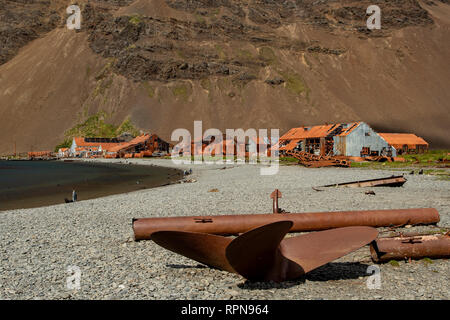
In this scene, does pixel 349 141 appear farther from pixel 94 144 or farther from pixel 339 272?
pixel 94 144

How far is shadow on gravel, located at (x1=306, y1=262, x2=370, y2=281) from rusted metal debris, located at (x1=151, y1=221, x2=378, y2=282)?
469 mm

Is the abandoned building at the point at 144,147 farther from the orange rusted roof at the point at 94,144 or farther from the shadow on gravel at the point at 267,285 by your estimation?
the shadow on gravel at the point at 267,285

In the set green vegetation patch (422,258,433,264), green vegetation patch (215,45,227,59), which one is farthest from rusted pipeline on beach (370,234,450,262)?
green vegetation patch (215,45,227,59)

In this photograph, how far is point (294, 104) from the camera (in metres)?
124

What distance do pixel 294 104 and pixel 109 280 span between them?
403 ft

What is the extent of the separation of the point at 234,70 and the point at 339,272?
132509 mm

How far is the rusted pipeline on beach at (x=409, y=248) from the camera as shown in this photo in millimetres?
6859

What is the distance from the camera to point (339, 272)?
654 cm

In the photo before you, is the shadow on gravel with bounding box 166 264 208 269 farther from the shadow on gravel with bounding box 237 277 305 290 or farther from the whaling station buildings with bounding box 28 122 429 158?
the whaling station buildings with bounding box 28 122 429 158

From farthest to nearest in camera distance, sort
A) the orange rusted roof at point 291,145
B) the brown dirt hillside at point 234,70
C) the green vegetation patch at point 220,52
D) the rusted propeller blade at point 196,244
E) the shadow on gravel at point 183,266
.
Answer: the green vegetation patch at point 220,52, the brown dirt hillside at point 234,70, the orange rusted roof at point 291,145, the shadow on gravel at point 183,266, the rusted propeller blade at point 196,244

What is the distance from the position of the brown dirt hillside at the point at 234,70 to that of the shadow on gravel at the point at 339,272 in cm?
10787
